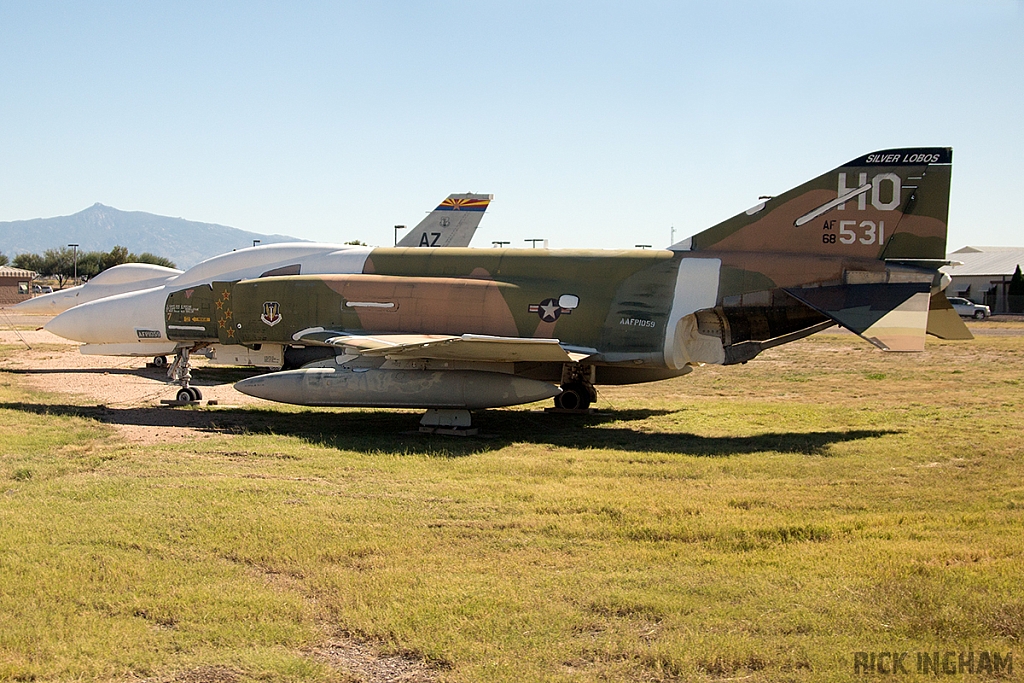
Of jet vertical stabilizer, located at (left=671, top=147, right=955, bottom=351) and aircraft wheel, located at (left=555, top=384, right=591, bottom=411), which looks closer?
jet vertical stabilizer, located at (left=671, top=147, right=955, bottom=351)

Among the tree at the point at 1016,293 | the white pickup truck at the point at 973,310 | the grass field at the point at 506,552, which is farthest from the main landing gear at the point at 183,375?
the tree at the point at 1016,293

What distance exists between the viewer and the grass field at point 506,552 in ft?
17.7

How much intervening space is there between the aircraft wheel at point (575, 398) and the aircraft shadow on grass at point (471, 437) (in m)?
0.48

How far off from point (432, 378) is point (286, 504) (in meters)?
5.22

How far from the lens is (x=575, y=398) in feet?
55.1

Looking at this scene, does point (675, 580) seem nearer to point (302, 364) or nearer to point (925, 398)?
point (302, 364)

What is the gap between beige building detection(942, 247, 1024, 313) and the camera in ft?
206

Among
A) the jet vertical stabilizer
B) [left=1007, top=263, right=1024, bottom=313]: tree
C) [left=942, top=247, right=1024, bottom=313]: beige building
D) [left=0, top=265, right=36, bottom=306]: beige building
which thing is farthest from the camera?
[left=0, top=265, right=36, bottom=306]: beige building

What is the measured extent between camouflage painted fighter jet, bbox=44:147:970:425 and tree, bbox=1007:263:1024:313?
54.0 meters

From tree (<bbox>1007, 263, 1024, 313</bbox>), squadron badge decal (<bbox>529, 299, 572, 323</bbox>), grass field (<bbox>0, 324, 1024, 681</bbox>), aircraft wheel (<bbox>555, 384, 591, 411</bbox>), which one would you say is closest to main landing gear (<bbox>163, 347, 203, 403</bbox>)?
grass field (<bbox>0, 324, 1024, 681</bbox>)

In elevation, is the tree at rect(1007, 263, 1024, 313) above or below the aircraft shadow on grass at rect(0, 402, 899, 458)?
above

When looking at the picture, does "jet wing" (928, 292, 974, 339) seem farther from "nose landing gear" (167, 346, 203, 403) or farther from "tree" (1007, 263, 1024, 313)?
"tree" (1007, 263, 1024, 313)

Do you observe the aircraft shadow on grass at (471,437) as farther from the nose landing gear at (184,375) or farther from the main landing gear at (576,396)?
the nose landing gear at (184,375)

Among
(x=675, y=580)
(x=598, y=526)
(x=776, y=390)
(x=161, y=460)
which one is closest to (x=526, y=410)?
(x=776, y=390)
